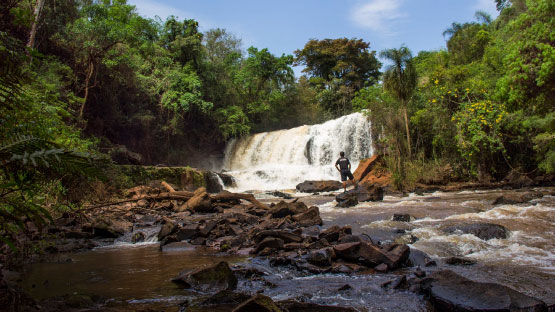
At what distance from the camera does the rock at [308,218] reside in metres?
7.94

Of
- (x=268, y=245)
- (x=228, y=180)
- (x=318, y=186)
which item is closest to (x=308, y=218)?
(x=268, y=245)

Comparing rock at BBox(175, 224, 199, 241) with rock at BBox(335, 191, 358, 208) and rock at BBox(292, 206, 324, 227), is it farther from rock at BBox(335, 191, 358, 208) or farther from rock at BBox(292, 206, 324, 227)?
rock at BBox(335, 191, 358, 208)

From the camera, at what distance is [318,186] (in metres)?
17.3

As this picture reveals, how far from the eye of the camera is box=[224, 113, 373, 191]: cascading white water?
2041cm

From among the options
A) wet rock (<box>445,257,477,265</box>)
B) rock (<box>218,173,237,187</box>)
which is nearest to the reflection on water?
wet rock (<box>445,257,477,265</box>)

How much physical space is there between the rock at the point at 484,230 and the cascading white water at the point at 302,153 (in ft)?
45.2

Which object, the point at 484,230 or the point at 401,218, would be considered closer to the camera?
the point at 484,230

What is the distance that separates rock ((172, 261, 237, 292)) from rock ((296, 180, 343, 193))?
13.2m

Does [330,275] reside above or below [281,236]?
below

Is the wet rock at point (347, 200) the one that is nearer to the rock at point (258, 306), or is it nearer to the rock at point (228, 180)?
the rock at point (258, 306)

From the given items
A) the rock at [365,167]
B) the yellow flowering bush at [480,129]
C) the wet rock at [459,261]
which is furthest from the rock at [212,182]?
the wet rock at [459,261]

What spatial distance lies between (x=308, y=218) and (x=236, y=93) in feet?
70.9

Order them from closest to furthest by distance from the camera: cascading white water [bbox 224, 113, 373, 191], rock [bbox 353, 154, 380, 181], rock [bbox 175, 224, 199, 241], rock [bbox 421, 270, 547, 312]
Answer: rock [bbox 421, 270, 547, 312] < rock [bbox 175, 224, 199, 241] < rock [bbox 353, 154, 380, 181] < cascading white water [bbox 224, 113, 373, 191]

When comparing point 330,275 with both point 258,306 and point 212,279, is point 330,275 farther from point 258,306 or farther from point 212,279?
point 258,306
